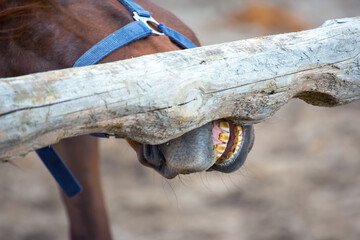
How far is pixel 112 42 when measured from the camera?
0.91 metres

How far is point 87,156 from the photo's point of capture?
1.76m

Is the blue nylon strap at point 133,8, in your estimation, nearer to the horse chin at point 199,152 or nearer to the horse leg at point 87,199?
the horse chin at point 199,152

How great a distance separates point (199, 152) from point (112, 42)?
11.2 inches

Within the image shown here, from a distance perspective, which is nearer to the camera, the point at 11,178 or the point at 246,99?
the point at 246,99

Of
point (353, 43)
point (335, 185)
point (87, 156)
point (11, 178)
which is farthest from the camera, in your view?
→ point (11, 178)

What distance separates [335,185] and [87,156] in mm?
1300

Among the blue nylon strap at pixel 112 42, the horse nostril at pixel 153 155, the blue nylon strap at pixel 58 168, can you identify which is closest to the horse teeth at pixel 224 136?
the horse nostril at pixel 153 155

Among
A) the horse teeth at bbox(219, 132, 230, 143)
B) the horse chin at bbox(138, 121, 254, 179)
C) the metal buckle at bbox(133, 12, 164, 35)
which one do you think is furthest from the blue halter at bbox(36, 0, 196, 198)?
the horse teeth at bbox(219, 132, 230, 143)

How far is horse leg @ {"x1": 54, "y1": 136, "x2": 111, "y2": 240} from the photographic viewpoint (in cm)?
175

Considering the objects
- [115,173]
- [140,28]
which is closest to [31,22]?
[140,28]

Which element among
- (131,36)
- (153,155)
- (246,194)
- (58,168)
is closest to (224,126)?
(153,155)

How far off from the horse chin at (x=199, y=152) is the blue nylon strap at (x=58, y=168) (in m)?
0.38

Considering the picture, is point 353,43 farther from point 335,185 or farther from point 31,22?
point 335,185

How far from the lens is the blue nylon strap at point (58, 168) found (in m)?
1.21
